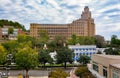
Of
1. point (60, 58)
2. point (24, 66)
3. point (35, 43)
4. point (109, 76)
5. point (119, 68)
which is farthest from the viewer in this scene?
point (35, 43)

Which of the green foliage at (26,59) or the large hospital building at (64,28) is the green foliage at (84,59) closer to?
the green foliage at (26,59)

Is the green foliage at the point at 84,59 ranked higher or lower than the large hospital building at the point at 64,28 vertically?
lower

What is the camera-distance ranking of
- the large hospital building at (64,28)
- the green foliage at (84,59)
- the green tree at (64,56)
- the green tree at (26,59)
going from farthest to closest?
the large hospital building at (64,28) < the green foliage at (84,59) < the green tree at (64,56) < the green tree at (26,59)

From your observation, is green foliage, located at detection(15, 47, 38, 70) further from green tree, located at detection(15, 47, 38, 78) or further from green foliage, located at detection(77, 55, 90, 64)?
green foliage, located at detection(77, 55, 90, 64)

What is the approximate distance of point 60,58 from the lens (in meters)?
52.4

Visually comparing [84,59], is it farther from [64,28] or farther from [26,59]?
[64,28]

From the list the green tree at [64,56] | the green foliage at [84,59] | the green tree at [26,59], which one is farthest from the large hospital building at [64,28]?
the green tree at [26,59]

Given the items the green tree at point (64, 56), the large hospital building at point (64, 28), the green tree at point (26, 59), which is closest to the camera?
the green tree at point (26, 59)

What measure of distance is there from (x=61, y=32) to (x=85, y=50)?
51.5 metres

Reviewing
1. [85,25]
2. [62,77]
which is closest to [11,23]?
[85,25]

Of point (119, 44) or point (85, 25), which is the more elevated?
point (85, 25)

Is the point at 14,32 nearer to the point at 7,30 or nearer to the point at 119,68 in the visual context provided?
the point at 7,30

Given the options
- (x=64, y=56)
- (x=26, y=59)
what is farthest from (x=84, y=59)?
(x=26, y=59)

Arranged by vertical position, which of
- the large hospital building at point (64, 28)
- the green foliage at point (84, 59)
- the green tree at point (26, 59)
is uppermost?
the large hospital building at point (64, 28)
